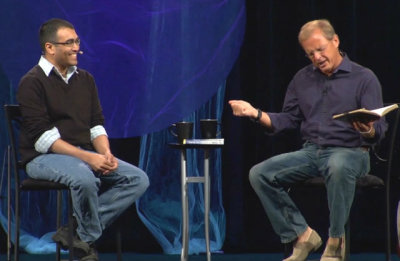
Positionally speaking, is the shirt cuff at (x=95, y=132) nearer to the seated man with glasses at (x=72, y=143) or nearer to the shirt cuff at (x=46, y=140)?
the seated man with glasses at (x=72, y=143)

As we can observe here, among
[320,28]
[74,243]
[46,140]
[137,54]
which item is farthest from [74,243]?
[320,28]

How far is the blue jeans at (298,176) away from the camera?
3309 millimetres

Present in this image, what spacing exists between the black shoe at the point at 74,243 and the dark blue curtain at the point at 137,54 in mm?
969

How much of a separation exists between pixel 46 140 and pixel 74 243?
0.51 meters

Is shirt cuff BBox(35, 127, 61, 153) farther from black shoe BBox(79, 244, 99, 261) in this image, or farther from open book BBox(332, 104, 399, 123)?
open book BBox(332, 104, 399, 123)

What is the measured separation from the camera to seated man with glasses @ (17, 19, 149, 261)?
11.1 ft

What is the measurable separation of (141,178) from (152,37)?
1.08 meters

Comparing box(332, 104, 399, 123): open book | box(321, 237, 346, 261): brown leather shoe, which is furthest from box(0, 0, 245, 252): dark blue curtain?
box(332, 104, 399, 123): open book

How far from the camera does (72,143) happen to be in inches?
142

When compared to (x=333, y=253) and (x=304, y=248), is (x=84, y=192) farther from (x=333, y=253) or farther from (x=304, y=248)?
(x=333, y=253)

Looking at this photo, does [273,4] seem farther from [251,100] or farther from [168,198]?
[168,198]

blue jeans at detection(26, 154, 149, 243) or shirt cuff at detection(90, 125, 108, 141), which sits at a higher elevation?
shirt cuff at detection(90, 125, 108, 141)

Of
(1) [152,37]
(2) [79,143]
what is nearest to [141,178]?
(2) [79,143]

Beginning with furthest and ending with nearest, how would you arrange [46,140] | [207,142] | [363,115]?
[207,142]
[46,140]
[363,115]
